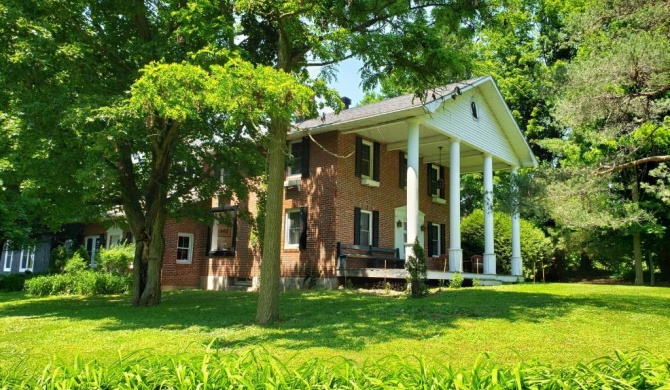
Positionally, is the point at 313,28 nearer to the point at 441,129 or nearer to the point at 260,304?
the point at 260,304

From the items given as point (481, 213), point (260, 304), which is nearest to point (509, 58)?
point (481, 213)

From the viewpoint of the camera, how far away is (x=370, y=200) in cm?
1867

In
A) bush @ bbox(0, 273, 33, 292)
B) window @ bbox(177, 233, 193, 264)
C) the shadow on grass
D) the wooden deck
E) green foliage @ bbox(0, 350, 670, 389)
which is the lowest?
bush @ bbox(0, 273, 33, 292)

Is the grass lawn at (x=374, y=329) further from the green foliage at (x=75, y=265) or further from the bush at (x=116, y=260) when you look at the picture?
the green foliage at (x=75, y=265)

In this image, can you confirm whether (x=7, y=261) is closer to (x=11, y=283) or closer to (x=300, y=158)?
(x=11, y=283)

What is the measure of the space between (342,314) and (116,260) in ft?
50.1

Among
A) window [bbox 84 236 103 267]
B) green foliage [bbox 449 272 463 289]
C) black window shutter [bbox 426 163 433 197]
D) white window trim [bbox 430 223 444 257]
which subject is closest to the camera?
green foliage [bbox 449 272 463 289]

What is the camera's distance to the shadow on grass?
26.3 ft

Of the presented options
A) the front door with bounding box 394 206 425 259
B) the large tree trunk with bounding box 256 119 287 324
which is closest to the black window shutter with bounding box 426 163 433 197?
the front door with bounding box 394 206 425 259

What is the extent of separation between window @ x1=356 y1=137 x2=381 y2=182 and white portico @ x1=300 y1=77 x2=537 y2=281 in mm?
276

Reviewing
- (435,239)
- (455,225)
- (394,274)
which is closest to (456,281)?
(394,274)

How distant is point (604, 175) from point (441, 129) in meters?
Result: 5.41

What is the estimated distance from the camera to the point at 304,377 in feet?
8.21

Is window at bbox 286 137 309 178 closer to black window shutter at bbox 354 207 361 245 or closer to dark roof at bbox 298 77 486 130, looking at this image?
dark roof at bbox 298 77 486 130
